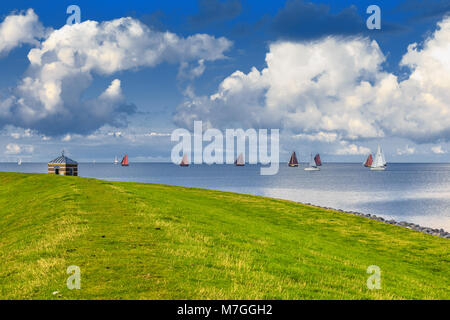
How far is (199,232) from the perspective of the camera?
23.6 metres

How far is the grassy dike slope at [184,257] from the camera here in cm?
1304

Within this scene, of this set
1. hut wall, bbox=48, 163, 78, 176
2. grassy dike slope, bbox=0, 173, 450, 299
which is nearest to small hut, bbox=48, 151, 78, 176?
hut wall, bbox=48, 163, 78, 176

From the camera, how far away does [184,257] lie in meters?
16.7

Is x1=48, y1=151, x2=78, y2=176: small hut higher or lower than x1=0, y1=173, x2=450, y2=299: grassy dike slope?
higher

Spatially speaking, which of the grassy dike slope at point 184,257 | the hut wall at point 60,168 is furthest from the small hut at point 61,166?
the grassy dike slope at point 184,257

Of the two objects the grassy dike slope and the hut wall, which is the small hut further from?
the grassy dike slope

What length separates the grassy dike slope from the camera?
13.0m

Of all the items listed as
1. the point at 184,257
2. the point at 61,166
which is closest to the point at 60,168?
the point at 61,166

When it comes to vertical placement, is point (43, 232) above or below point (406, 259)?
above

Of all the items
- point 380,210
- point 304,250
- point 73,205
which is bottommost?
point 380,210

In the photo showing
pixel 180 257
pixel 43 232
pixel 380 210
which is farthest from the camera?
pixel 380 210
